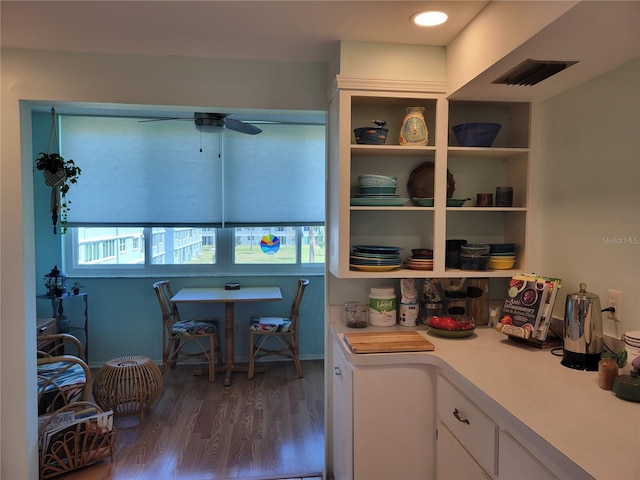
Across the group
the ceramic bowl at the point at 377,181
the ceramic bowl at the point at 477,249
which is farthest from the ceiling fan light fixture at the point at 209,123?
Answer: the ceramic bowl at the point at 477,249

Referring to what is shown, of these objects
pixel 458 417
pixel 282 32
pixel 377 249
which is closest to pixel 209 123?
pixel 282 32

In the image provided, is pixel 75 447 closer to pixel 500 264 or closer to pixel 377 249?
pixel 377 249

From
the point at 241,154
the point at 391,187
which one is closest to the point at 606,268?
the point at 391,187

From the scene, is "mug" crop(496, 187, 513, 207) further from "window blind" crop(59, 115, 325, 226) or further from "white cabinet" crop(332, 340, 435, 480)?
"window blind" crop(59, 115, 325, 226)

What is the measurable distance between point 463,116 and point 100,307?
12.5 ft

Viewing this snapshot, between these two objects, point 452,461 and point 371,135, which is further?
point 371,135

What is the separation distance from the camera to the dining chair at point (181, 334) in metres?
3.84

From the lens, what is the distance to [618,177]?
161cm

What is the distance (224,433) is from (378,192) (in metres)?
2.01

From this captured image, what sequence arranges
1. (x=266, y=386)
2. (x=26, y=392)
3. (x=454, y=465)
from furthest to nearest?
(x=266, y=386) < (x=26, y=392) < (x=454, y=465)

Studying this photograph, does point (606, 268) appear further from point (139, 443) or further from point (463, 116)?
point (139, 443)

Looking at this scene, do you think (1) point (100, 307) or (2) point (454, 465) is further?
(1) point (100, 307)

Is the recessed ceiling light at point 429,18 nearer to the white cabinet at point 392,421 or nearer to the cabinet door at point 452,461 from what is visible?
the white cabinet at point 392,421

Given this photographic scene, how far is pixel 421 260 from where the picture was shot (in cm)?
210
